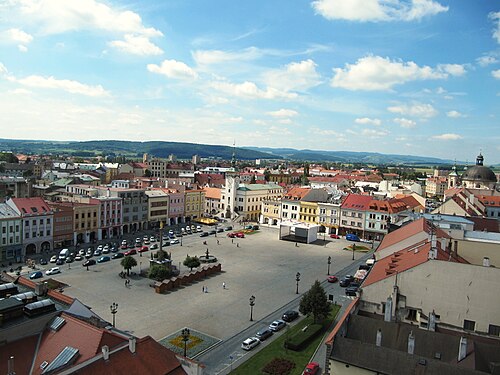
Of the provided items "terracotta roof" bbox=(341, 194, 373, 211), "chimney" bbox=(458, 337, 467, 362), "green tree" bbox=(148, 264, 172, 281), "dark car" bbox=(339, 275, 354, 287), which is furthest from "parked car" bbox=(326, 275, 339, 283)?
"terracotta roof" bbox=(341, 194, 373, 211)

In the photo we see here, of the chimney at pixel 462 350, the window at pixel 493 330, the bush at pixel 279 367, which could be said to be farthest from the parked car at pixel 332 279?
the chimney at pixel 462 350

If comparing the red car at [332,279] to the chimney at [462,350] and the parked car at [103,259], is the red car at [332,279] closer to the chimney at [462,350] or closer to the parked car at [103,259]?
the chimney at [462,350]

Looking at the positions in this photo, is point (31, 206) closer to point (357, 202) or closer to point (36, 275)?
point (36, 275)

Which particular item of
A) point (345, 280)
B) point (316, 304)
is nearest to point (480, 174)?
point (345, 280)

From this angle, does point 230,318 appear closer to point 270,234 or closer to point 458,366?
point 458,366

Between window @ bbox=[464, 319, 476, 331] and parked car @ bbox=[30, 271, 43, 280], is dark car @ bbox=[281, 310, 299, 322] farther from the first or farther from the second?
parked car @ bbox=[30, 271, 43, 280]

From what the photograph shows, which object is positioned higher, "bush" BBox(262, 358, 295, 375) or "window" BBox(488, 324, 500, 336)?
"window" BBox(488, 324, 500, 336)
